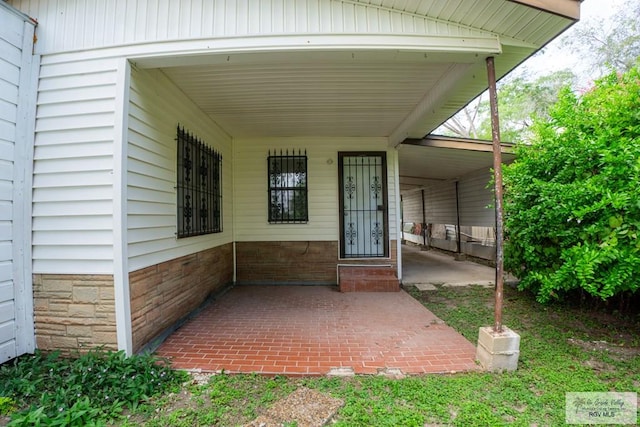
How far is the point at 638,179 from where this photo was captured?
2430 mm

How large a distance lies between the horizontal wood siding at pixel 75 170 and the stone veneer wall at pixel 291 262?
2923mm

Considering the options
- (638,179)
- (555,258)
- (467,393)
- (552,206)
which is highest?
(638,179)

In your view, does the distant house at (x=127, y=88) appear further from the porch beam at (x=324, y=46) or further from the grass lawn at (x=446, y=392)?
the grass lawn at (x=446, y=392)

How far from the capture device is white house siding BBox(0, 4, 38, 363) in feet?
7.79

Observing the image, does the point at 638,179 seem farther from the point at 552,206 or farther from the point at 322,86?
the point at 322,86

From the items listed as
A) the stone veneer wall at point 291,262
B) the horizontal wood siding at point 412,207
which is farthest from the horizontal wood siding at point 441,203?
the stone veneer wall at point 291,262

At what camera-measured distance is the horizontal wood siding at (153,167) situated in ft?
8.54

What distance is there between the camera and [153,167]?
2.90 m

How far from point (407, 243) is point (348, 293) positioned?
10315 millimetres

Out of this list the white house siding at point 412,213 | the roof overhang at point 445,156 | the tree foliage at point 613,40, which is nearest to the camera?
the roof overhang at point 445,156

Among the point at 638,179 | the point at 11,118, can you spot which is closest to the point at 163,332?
the point at 11,118

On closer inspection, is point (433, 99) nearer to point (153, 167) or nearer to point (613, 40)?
point (153, 167)

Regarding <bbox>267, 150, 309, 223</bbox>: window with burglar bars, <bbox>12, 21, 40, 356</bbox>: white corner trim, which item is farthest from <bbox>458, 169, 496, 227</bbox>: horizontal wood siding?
<bbox>12, 21, 40, 356</bbox>: white corner trim

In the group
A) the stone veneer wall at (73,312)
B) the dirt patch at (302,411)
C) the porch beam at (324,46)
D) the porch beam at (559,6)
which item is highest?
the porch beam at (559,6)
